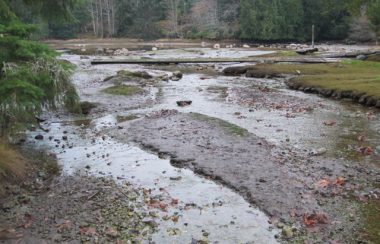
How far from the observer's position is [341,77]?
1284 inches

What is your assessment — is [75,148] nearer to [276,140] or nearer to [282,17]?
[276,140]

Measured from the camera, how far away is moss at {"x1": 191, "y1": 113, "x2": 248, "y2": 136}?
17195mm

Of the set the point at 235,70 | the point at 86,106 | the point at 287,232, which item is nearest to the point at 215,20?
the point at 235,70

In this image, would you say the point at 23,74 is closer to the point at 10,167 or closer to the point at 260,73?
the point at 10,167

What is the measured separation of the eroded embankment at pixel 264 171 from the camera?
30.9 feet

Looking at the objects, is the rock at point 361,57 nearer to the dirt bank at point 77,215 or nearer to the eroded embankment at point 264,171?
the eroded embankment at point 264,171

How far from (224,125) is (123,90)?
12.4 meters

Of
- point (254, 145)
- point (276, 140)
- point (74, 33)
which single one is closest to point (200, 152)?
point (254, 145)

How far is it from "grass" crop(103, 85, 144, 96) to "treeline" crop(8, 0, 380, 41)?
6472 centimetres

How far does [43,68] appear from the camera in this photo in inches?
554

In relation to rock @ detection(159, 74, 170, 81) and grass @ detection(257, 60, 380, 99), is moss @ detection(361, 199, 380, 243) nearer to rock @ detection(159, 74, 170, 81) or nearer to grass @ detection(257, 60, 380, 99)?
grass @ detection(257, 60, 380, 99)

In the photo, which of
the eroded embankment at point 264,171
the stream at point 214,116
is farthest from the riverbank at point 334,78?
the eroded embankment at point 264,171

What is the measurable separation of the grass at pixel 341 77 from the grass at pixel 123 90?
37.3 feet

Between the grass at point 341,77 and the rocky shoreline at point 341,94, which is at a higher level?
the grass at point 341,77
